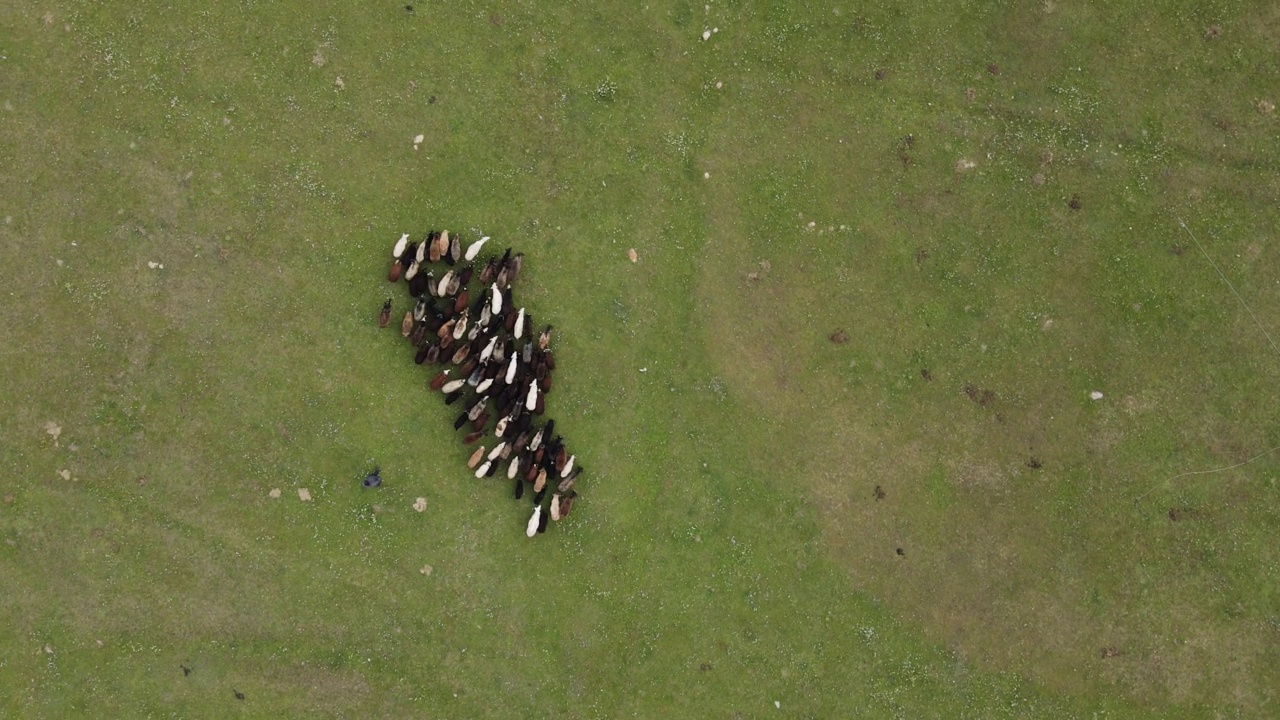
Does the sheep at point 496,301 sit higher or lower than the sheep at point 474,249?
lower

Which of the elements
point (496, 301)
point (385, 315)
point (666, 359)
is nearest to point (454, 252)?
point (496, 301)

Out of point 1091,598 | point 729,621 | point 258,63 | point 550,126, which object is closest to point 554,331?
point 550,126

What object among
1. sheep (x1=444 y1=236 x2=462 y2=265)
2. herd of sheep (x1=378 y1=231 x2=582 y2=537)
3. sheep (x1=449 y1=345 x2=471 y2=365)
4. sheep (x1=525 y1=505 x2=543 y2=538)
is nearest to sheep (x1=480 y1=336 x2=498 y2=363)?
herd of sheep (x1=378 y1=231 x2=582 y2=537)

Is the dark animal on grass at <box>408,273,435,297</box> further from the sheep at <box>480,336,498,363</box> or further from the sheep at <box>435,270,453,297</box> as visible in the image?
the sheep at <box>480,336,498,363</box>

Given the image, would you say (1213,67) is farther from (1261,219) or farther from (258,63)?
(258,63)

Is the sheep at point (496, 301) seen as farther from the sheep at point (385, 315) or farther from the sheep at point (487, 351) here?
the sheep at point (385, 315)

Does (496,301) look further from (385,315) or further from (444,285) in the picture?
(385,315)

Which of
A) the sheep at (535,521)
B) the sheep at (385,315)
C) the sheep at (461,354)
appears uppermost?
the sheep at (385,315)

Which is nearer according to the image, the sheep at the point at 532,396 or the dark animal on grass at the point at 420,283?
the sheep at the point at 532,396

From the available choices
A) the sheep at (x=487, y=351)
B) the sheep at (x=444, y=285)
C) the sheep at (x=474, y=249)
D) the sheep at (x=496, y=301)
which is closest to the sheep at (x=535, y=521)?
the sheep at (x=487, y=351)
